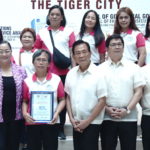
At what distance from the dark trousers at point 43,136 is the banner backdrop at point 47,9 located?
2.63 meters

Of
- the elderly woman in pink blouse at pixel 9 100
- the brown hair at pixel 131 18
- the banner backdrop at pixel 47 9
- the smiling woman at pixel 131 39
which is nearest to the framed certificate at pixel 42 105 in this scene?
the elderly woman in pink blouse at pixel 9 100

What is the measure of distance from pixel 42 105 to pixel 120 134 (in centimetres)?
A: 86

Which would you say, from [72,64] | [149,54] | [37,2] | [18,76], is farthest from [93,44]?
[37,2]

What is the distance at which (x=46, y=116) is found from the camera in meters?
3.81

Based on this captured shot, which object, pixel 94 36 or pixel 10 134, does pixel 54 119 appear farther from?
pixel 94 36

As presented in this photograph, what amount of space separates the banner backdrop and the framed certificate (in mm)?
2559

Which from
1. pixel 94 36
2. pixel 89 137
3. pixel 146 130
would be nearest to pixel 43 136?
pixel 89 137

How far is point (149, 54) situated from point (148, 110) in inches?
38.5

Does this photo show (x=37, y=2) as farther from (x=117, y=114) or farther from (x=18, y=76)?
(x=117, y=114)

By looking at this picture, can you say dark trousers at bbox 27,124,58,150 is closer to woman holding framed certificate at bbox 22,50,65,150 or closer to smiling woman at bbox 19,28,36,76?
woman holding framed certificate at bbox 22,50,65,150

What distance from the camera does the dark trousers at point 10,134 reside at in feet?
12.9

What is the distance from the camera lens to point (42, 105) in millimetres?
3805

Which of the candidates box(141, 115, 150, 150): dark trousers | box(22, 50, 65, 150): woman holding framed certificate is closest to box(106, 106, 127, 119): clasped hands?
box(141, 115, 150, 150): dark trousers

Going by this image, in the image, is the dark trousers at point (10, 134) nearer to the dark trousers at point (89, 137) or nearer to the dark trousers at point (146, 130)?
the dark trousers at point (89, 137)
